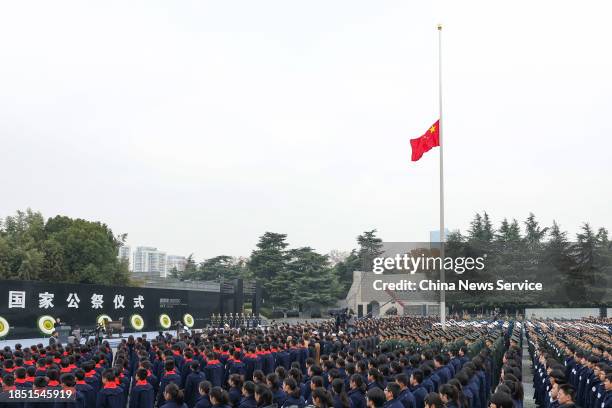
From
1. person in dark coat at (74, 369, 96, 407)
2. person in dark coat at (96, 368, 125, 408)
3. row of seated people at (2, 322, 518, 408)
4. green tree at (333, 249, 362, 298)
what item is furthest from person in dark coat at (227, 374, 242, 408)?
green tree at (333, 249, 362, 298)

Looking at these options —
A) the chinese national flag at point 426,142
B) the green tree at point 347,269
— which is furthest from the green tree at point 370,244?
the chinese national flag at point 426,142

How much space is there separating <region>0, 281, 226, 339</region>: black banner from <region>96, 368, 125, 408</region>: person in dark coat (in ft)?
61.7

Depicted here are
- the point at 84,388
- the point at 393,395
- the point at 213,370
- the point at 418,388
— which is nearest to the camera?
the point at 393,395

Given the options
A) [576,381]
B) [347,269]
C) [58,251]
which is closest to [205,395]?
[576,381]

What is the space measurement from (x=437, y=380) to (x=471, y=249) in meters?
62.1

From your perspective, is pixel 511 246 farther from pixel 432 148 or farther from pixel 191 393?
Result: pixel 191 393

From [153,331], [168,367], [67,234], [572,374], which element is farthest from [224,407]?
[67,234]

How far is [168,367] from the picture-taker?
9906mm

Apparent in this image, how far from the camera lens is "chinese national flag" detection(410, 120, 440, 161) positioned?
27.0m

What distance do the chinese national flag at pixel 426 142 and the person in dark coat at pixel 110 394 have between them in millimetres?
20921

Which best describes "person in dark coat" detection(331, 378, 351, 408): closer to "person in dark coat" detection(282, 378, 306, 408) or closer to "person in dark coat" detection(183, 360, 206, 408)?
"person in dark coat" detection(282, 378, 306, 408)

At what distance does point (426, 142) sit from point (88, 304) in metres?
18.0

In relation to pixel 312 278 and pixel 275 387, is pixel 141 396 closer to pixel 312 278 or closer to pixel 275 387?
pixel 275 387

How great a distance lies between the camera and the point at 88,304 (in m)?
29.0
